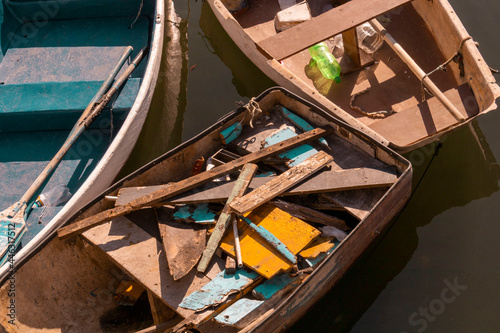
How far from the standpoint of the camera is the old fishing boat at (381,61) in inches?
263

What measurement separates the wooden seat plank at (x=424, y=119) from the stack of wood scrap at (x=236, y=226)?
0.76 metres

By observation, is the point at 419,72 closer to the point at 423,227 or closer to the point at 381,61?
the point at 381,61

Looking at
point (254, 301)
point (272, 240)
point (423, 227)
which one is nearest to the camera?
point (254, 301)

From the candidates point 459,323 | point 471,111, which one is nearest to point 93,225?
point 459,323

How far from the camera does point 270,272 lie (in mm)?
5176

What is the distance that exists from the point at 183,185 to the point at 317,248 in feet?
5.34

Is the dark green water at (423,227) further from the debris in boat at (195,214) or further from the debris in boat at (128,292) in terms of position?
the debris in boat at (128,292)

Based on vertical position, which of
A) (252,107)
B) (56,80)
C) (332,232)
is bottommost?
(332,232)

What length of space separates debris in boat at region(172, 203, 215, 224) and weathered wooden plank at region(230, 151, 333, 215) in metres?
0.36

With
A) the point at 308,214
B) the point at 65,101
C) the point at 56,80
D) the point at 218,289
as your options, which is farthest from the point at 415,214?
the point at 56,80

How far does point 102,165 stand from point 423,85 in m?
4.36

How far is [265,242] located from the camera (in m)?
5.43

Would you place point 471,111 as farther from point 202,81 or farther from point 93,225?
point 93,225

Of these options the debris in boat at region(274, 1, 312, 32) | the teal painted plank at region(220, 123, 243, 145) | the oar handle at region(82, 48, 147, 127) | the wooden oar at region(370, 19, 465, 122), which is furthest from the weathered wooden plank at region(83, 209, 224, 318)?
the debris in boat at region(274, 1, 312, 32)
